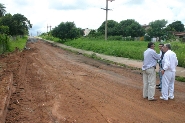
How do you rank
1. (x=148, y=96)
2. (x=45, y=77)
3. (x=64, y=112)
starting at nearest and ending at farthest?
1. (x=64, y=112)
2. (x=148, y=96)
3. (x=45, y=77)

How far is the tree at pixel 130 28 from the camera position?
5728 cm

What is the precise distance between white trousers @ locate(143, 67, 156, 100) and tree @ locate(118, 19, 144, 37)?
50.3 m

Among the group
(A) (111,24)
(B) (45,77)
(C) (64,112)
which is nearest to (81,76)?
(B) (45,77)

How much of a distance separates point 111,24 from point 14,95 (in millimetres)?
60015

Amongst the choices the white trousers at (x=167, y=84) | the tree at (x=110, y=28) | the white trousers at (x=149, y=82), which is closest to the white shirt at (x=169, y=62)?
the white trousers at (x=167, y=84)

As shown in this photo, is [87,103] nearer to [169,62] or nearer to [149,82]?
[149,82]

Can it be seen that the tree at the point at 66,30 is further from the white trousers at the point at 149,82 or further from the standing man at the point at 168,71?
the standing man at the point at 168,71

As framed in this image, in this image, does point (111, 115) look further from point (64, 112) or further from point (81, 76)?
point (81, 76)

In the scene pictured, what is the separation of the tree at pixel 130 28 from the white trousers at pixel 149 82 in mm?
50347

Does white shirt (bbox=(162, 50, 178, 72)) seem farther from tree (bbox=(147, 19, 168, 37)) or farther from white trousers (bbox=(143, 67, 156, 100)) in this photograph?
tree (bbox=(147, 19, 168, 37))

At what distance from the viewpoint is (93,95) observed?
812cm

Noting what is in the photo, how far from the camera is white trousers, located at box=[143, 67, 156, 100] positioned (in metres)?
7.69

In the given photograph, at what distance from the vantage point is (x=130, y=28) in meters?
57.1

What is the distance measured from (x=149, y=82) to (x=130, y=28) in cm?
5051
